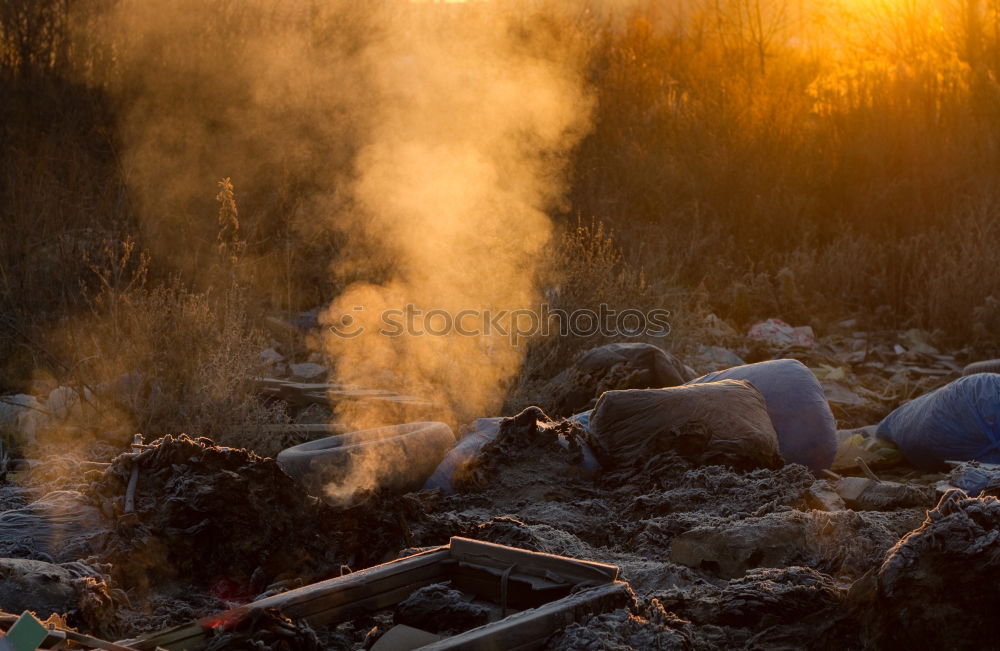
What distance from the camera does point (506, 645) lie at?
2.30m

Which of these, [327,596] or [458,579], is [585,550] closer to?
[458,579]

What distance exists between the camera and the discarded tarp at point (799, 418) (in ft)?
18.7

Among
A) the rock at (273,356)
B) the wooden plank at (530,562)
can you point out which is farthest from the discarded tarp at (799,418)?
the rock at (273,356)

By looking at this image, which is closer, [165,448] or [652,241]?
[165,448]

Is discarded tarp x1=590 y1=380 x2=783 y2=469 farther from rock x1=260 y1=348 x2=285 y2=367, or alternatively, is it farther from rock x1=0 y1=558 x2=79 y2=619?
rock x1=260 y1=348 x2=285 y2=367

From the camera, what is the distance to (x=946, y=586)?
311 cm

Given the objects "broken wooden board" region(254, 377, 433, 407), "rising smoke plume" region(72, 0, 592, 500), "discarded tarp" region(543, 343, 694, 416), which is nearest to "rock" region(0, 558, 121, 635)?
"broken wooden board" region(254, 377, 433, 407)

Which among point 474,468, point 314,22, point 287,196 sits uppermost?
point 314,22

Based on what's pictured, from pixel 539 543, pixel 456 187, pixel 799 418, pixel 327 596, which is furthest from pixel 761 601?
pixel 456 187

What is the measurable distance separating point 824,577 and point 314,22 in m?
10.6

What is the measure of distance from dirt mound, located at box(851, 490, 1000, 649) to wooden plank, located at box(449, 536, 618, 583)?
0.95 m

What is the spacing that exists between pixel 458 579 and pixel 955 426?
3.87 meters

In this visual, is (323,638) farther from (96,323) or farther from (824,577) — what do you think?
(96,323)

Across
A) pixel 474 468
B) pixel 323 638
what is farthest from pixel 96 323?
pixel 323 638
